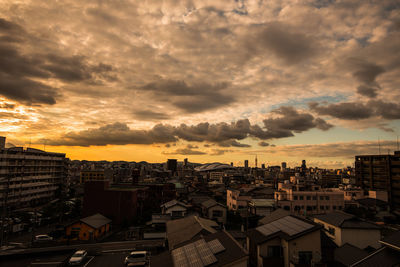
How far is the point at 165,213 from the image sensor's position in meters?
48.2

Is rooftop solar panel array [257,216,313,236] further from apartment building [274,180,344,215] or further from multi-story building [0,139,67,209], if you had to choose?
multi-story building [0,139,67,209]

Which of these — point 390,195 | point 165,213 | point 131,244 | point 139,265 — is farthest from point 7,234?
point 390,195

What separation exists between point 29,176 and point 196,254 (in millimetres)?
76235

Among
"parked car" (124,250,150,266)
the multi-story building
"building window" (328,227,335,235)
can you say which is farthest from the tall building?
the multi-story building

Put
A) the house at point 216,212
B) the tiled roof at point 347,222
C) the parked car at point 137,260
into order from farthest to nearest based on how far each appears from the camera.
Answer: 1. the house at point 216,212
2. the tiled roof at point 347,222
3. the parked car at point 137,260

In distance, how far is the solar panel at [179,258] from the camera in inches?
679

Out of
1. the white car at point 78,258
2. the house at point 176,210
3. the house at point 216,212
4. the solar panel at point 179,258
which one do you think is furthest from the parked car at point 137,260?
the house at point 216,212

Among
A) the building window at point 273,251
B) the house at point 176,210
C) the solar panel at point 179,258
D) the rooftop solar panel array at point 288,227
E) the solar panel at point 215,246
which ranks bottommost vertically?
the house at point 176,210

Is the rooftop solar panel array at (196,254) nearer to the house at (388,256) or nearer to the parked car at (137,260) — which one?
the parked car at (137,260)

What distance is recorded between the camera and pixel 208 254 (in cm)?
1734

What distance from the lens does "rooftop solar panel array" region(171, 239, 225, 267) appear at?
54.5ft

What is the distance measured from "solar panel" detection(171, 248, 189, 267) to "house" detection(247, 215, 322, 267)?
708 centimetres

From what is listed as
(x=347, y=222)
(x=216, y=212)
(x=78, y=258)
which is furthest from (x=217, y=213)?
(x=78, y=258)

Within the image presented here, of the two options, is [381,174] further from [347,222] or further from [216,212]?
[347,222]
